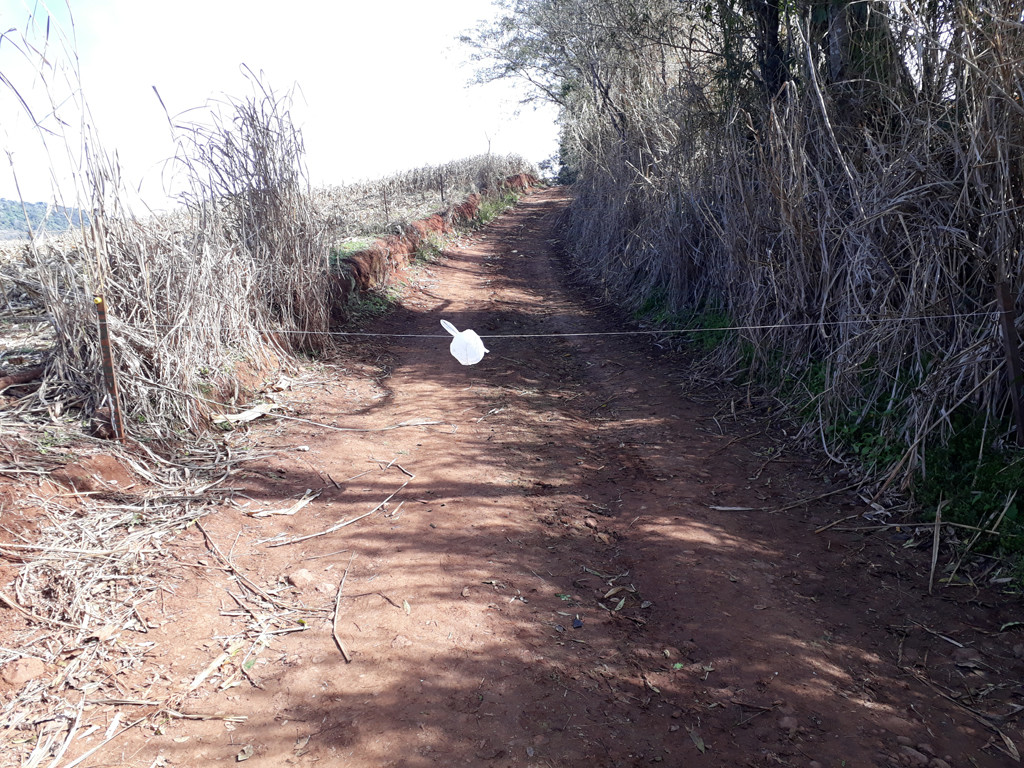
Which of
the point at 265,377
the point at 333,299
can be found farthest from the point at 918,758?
the point at 333,299

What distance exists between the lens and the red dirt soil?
2282 mm

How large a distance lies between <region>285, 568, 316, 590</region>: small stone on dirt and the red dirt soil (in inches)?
0.8

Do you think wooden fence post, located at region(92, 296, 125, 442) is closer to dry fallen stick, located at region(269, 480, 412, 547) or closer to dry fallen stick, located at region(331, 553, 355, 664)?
dry fallen stick, located at region(269, 480, 412, 547)

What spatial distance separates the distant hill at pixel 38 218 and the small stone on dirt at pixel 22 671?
279 cm

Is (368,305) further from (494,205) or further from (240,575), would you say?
(494,205)

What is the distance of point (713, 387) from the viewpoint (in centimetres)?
582

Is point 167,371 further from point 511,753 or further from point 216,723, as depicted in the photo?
point 511,753

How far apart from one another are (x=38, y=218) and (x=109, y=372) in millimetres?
1140

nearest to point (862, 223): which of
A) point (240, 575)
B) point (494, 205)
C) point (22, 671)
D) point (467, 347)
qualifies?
point (467, 347)

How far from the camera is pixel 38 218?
13.5 feet

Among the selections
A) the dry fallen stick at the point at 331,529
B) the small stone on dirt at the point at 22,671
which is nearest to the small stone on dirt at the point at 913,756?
the dry fallen stick at the point at 331,529

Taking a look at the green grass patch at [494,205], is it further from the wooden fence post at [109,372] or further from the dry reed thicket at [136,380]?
the wooden fence post at [109,372]

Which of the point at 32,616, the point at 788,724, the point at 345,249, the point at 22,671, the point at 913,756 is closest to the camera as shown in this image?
the point at 913,756

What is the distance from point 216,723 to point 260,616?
0.62 m
